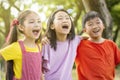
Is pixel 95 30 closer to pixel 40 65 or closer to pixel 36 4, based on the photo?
pixel 40 65

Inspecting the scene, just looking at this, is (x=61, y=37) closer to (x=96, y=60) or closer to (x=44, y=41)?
(x=44, y=41)

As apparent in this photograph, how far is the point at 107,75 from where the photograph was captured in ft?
10.6

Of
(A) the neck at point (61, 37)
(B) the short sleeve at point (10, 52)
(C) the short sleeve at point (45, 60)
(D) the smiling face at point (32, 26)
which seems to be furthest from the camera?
(A) the neck at point (61, 37)

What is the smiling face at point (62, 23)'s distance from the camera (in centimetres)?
307

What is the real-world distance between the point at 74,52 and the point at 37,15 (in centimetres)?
50

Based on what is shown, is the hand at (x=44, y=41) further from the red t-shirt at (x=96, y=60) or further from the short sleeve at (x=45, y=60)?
the red t-shirt at (x=96, y=60)

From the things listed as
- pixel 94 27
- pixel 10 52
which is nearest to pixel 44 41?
pixel 10 52

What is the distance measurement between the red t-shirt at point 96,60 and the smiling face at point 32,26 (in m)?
0.57

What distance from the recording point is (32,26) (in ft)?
9.43

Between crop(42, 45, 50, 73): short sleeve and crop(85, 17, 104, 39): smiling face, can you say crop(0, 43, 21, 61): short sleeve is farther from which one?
crop(85, 17, 104, 39): smiling face

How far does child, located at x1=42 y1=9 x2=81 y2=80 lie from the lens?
3.06m

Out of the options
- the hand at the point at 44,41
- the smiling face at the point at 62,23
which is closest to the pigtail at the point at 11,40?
the hand at the point at 44,41

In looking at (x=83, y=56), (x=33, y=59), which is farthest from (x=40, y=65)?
(x=83, y=56)

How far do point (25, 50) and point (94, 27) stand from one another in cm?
74
